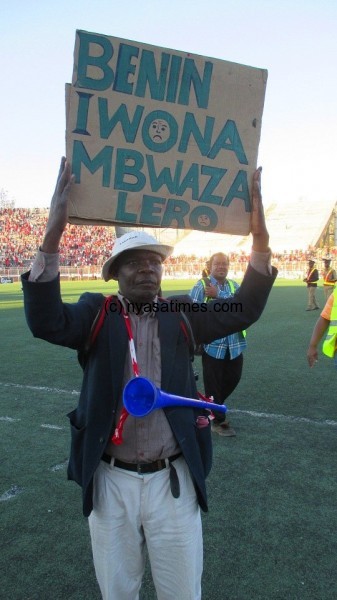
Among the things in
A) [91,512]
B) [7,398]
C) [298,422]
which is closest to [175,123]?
[91,512]

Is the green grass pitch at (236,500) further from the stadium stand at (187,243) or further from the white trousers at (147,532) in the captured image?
the stadium stand at (187,243)

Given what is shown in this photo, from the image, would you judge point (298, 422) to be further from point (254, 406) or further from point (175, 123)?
point (175, 123)

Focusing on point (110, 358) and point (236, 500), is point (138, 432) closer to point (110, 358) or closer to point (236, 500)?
point (110, 358)

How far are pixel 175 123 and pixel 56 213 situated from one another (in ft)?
2.31

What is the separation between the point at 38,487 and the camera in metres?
4.23

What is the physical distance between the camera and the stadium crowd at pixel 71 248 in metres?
46.9

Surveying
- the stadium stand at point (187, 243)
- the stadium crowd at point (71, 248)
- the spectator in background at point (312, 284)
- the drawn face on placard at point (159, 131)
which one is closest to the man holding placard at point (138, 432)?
the drawn face on placard at point (159, 131)

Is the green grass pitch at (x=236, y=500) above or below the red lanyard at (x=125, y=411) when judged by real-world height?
below

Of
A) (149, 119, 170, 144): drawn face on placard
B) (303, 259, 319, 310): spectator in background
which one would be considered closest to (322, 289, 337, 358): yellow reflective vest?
(149, 119, 170, 144): drawn face on placard

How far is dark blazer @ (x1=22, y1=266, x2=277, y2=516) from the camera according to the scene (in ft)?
6.83

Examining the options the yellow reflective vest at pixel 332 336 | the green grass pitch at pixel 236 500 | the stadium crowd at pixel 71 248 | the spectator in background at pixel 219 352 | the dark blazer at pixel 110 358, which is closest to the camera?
the dark blazer at pixel 110 358

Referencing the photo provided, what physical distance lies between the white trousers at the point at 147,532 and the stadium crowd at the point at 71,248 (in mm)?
42148

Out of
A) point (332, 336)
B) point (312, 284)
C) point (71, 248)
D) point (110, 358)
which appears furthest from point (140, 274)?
point (71, 248)

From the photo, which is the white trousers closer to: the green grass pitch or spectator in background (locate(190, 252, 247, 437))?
the green grass pitch
